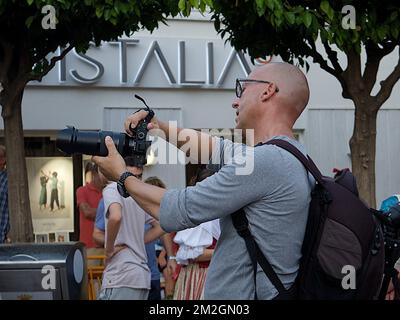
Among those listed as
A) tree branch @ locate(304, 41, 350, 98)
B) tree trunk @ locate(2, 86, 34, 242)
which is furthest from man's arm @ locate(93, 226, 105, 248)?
tree branch @ locate(304, 41, 350, 98)

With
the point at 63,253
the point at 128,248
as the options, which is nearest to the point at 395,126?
the point at 128,248

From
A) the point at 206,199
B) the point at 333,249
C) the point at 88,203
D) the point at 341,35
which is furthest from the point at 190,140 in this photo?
the point at 88,203

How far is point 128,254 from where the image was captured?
5.28 meters

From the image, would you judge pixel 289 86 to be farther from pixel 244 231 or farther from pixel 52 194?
pixel 52 194

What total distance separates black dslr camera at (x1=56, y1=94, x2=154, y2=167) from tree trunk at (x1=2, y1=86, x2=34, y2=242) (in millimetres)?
4185

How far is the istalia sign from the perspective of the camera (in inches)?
424

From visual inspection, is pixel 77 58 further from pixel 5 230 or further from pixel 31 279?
pixel 31 279

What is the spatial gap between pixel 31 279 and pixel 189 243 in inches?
62.3

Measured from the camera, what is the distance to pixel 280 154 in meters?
2.37

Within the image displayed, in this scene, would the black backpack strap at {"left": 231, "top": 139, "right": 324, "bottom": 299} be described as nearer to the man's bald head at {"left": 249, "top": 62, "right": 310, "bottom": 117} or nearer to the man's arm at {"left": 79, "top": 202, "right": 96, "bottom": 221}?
the man's bald head at {"left": 249, "top": 62, "right": 310, "bottom": 117}

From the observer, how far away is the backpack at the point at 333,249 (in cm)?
229

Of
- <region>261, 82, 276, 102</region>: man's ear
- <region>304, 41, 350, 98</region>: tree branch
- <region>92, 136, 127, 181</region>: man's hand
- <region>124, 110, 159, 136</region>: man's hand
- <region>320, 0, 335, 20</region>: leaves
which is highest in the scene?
<region>320, 0, 335, 20</region>: leaves

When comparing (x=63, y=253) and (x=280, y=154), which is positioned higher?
(x=280, y=154)

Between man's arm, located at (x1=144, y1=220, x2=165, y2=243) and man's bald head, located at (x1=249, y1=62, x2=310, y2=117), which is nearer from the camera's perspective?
man's bald head, located at (x1=249, y1=62, x2=310, y2=117)
